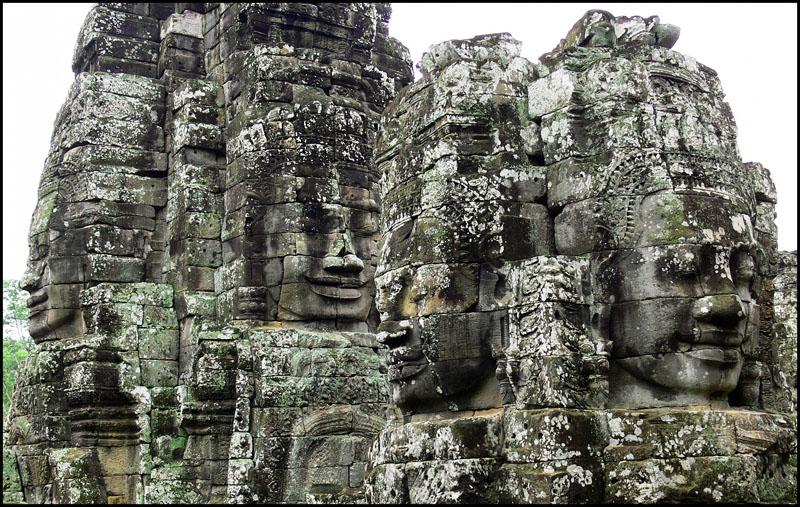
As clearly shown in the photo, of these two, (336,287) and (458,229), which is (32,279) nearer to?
(336,287)

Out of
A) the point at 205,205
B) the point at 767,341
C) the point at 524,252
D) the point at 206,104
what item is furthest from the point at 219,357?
the point at 767,341

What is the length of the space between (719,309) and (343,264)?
6317mm

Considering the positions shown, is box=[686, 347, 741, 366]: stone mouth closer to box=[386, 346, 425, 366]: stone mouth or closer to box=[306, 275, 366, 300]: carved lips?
box=[386, 346, 425, 366]: stone mouth

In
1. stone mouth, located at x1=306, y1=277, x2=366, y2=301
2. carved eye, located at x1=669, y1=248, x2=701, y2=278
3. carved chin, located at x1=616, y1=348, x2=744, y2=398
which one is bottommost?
carved chin, located at x1=616, y1=348, x2=744, y2=398

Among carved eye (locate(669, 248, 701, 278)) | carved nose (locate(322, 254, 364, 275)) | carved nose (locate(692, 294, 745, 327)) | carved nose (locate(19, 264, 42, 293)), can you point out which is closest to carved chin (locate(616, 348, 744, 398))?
carved nose (locate(692, 294, 745, 327))

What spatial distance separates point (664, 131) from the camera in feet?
26.0

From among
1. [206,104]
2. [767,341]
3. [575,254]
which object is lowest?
[767,341]

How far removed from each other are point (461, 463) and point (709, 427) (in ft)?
5.45

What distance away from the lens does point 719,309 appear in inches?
291

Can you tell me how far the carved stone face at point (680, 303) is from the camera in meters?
7.46

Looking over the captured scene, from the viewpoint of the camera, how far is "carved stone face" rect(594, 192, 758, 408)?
24.5 ft

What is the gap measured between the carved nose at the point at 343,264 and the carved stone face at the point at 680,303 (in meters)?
5.61

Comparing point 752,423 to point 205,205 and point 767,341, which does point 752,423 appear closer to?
point 767,341

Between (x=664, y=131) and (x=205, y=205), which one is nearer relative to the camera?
(x=664, y=131)
